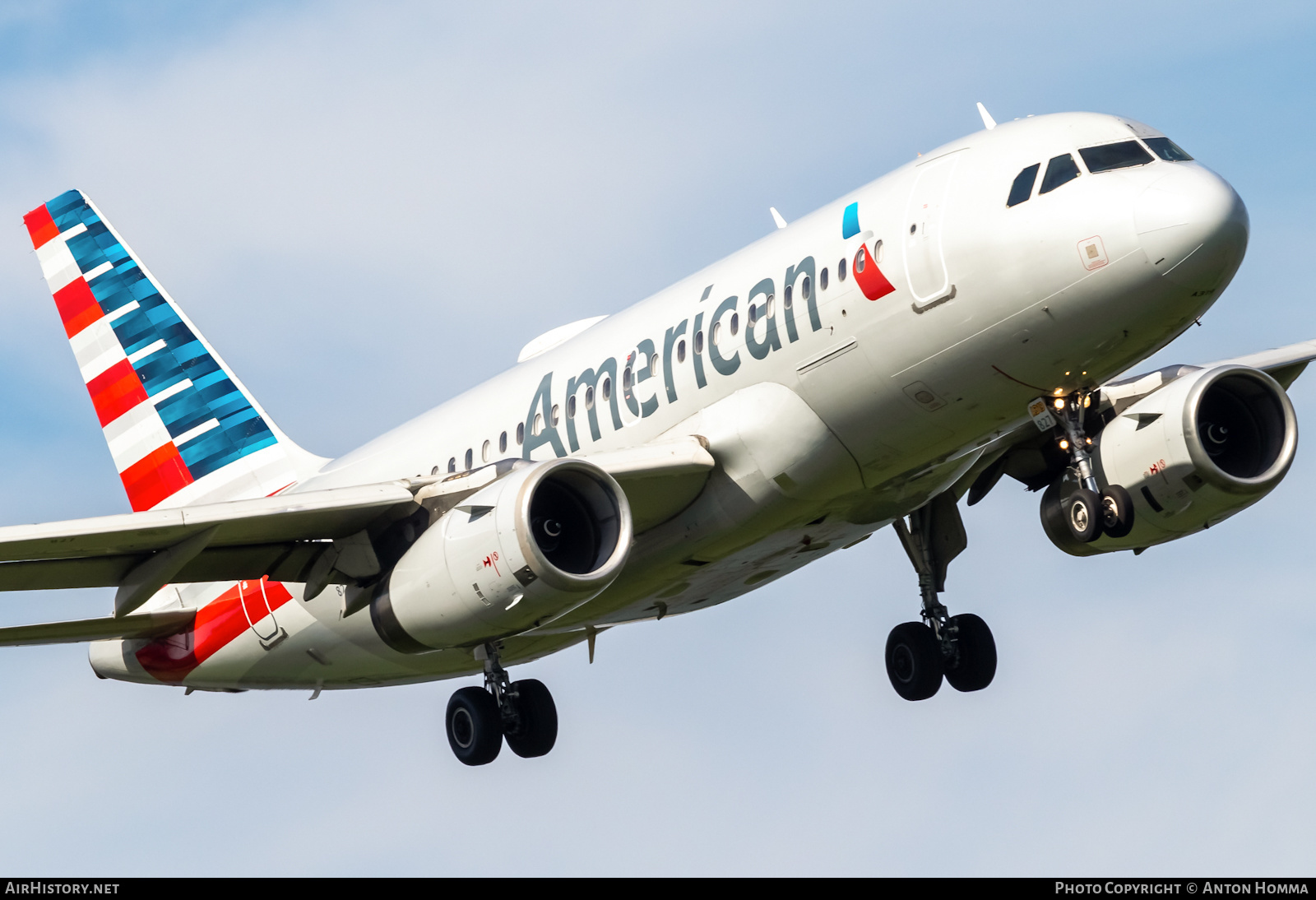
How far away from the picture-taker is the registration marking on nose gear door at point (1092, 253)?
1914cm

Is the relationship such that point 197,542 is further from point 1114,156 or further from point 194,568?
point 1114,156

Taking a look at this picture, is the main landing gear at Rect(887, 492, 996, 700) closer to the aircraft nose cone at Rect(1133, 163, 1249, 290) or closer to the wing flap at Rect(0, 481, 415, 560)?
the aircraft nose cone at Rect(1133, 163, 1249, 290)

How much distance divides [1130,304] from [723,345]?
5154mm

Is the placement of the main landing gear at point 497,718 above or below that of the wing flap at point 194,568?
below

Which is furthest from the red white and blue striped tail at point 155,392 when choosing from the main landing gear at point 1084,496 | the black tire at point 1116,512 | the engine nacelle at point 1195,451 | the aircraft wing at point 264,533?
the black tire at point 1116,512

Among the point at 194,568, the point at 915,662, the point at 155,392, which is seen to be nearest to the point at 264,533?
the point at 194,568

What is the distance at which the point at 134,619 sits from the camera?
90.1 feet

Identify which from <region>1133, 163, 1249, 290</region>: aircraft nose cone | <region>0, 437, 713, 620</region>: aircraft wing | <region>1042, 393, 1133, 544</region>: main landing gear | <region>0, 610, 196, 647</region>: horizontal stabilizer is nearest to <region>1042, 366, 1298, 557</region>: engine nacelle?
<region>1042, 393, 1133, 544</region>: main landing gear

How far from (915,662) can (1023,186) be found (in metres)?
8.85

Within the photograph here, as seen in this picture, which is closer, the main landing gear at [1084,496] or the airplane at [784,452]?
the airplane at [784,452]

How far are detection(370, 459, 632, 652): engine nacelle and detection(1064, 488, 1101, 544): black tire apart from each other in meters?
5.14

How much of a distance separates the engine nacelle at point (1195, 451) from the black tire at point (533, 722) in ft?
23.8

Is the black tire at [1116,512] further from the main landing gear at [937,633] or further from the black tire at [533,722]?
the black tire at [533,722]

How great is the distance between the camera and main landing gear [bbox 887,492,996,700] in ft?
86.4
